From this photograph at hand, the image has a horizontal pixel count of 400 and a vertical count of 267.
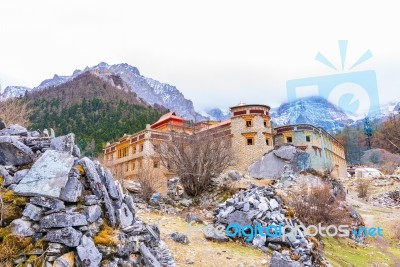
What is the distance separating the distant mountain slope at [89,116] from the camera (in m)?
49.9

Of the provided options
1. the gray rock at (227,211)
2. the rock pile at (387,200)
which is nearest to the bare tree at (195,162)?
the gray rock at (227,211)

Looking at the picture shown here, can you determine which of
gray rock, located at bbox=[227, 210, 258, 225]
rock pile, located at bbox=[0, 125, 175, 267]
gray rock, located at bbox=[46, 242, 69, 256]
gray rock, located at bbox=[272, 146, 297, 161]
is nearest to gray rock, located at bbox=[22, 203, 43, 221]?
rock pile, located at bbox=[0, 125, 175, 267]

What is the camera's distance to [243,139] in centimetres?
3136

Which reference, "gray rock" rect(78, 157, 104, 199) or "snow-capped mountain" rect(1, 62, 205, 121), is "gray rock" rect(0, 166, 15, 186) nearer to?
"gray rock" rect(78, 157, 104, 199)

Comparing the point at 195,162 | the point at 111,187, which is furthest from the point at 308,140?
the point at 111,187

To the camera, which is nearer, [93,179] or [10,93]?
[93,179]

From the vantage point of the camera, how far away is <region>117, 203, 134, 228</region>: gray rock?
18.3 feet

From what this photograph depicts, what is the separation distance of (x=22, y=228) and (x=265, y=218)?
22.1 feet

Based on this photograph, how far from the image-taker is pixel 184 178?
16391 millimetres

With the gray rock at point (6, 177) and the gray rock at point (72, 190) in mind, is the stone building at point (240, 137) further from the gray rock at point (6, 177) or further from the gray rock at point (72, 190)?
the gray rock at point (72, 190)

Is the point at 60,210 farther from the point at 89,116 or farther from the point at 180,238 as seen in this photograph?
the point at 89,116

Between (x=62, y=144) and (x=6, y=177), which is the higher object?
(x=62, y=144)

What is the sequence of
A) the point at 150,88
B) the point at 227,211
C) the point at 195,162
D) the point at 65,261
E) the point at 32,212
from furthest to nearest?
the point at 150,88, the point at 195,162, the point at 227,211, the point at 32,212, the point at 65,261

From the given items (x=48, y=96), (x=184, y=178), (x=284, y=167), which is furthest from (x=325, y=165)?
(x=48, y=96)
